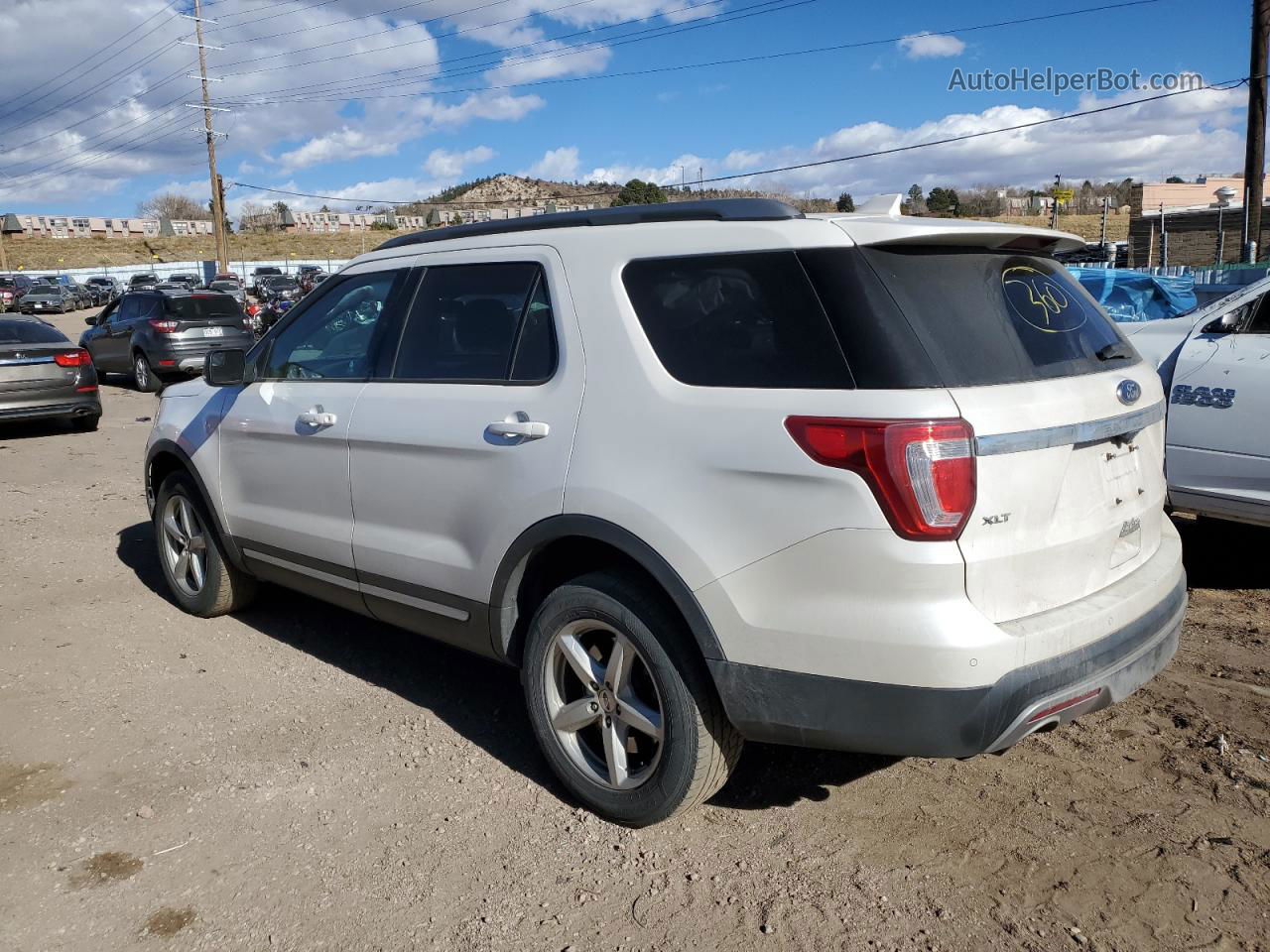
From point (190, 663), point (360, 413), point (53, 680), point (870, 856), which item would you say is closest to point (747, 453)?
point (870, 856)

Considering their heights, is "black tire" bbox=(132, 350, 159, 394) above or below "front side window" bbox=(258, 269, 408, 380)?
below

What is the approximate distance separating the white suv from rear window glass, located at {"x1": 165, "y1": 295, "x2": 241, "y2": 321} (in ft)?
49.3

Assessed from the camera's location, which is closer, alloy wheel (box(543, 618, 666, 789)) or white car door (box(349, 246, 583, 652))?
alloy wheel (box(543, 618, 666, 789))

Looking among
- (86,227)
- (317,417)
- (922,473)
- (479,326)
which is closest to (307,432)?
(317,417)

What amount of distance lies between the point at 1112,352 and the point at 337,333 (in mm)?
3139

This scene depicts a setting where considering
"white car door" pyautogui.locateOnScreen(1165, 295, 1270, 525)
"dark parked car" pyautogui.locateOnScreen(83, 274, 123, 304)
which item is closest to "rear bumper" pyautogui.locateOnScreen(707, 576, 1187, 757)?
"white car door" pyautogui.locateOnScreen(1165, 295, 1270, 525)

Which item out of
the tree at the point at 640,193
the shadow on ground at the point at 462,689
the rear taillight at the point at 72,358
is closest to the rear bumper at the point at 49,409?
the rear taillight at the point at 72,358

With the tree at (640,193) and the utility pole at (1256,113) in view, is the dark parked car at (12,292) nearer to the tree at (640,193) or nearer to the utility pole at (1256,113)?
the tree at (640,193)

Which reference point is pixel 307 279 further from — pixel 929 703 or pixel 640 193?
pixel 929 703

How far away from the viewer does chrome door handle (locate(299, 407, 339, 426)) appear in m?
4.21

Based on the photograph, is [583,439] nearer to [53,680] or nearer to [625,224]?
[625,224]

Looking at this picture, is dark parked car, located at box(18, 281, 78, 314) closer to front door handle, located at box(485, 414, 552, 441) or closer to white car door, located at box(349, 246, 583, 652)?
white car door, located at box(349, 246, 583, 652)

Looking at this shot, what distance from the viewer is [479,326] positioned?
381 cm

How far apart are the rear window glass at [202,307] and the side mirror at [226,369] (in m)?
14.0
